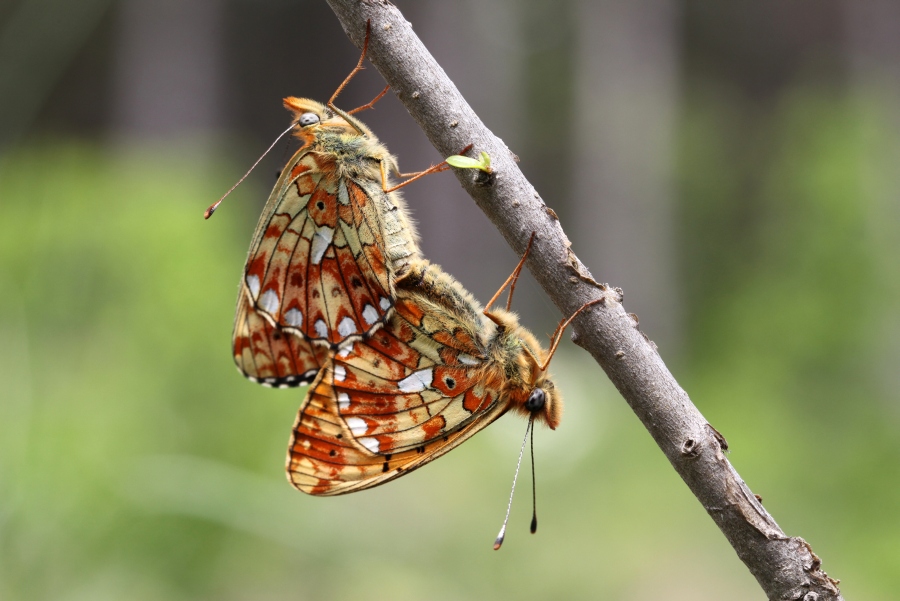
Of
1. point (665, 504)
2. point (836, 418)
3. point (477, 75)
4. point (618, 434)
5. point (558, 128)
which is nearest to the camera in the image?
point (665, 504)

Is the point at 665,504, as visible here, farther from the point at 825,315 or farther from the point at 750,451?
the point at 825,315

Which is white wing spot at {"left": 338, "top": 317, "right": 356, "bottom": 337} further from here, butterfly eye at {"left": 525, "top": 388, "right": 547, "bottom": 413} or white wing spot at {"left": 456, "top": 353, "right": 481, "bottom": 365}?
butterfly eye at {"left": 525, "top": 388, "right": 547, "bottom": 413}

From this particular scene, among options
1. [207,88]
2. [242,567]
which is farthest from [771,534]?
[207,88]

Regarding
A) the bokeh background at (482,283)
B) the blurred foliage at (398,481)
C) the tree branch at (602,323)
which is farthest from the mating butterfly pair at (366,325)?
the blurred foliage at (398,481)

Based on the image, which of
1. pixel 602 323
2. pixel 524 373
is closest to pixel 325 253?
pixel 524 373

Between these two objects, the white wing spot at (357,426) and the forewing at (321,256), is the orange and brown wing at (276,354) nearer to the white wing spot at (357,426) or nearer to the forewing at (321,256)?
the forewing at (321,256)

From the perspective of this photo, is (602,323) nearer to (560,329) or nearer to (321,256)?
(560,329)

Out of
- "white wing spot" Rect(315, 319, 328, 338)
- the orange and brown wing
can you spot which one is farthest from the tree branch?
the orange and brown wing
